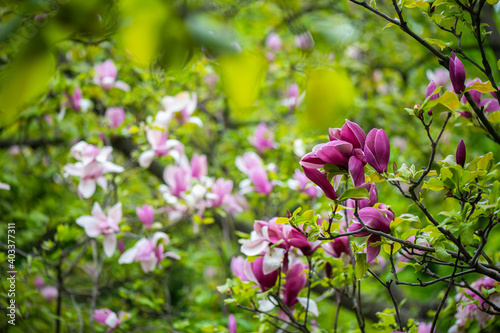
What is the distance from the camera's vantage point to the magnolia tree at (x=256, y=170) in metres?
0.39

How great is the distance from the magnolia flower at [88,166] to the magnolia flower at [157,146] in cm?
11

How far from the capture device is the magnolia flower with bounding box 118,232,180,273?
1.23 m

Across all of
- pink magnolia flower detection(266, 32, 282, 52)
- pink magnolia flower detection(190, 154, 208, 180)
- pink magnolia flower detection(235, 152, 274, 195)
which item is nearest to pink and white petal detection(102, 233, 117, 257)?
pink magnolia flower detection(190, 154, 208, 180)

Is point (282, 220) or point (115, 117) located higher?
point (282, 220)

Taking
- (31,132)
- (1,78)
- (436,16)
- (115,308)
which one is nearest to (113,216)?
(115,308)

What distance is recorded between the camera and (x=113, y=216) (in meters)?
1.27

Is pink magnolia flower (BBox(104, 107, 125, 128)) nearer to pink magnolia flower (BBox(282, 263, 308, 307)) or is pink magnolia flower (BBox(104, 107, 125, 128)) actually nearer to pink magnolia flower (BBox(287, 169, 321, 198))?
pink magnolia flower (BBox(287, 169, 321, 198))

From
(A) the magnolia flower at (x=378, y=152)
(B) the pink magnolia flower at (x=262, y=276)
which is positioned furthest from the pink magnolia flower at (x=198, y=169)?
(A) the magnolia flower at (x=378, y=152)

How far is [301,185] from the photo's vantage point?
1442mm

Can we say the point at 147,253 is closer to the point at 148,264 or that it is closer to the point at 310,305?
the point at 148,264

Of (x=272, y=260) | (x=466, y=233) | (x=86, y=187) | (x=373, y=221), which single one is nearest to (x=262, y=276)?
(x=272, y=260)

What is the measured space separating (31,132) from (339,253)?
2071 millimetres

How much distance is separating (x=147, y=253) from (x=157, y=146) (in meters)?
0.39

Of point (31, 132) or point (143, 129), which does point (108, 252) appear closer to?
point (143, 129)
